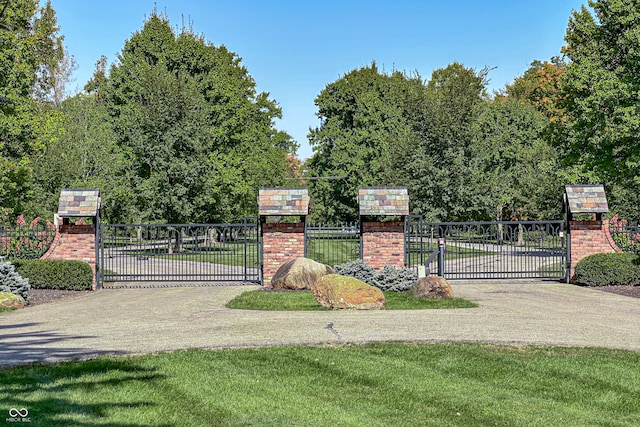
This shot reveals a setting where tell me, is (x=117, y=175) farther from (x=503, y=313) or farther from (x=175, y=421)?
(x=175, y=421)

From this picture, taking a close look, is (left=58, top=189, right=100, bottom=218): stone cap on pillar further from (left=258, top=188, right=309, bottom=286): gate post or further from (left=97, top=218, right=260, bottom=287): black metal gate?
(left=258, top=188, right=309, bottom=286): gate post

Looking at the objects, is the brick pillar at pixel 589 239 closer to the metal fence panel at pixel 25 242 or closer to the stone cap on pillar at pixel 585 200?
the stone cap on pillar at pixel 585 200

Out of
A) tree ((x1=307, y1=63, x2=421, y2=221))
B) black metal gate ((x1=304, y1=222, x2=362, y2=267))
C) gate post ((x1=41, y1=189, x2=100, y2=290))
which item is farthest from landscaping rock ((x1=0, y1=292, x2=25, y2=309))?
tree ((x1=307, y1=63, x2=421, y2=221))

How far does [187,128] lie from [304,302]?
742 inches

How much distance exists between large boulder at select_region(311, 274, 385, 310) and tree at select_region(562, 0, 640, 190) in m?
16.3

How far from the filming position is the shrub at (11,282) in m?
16.0

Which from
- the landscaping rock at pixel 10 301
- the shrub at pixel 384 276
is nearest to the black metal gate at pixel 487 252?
the shrub at pixel 384 276

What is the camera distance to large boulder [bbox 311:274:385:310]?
1414 centimetres

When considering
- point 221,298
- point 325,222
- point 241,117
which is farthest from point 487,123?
point 221,298

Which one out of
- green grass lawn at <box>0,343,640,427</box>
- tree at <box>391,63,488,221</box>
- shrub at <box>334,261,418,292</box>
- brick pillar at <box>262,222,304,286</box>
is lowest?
green grass lawn at <box>0,343,640,427</box>

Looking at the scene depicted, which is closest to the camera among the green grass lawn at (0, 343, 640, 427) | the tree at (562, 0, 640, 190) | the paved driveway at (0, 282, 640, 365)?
the green grass lawn at (0, 343, 640, 427)

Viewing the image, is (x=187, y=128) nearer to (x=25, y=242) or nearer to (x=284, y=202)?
(x=25, y=242)

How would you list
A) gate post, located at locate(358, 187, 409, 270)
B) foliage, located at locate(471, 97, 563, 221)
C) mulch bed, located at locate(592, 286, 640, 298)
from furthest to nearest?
foliage, located at locate(471, 97, 563, 221) → gate post, located at locate(358, 187, 409, 270) → mulch bed, located at locate(592, 286, 640, 298)

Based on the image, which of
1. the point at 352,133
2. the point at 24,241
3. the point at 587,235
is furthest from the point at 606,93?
the point at 352,133
